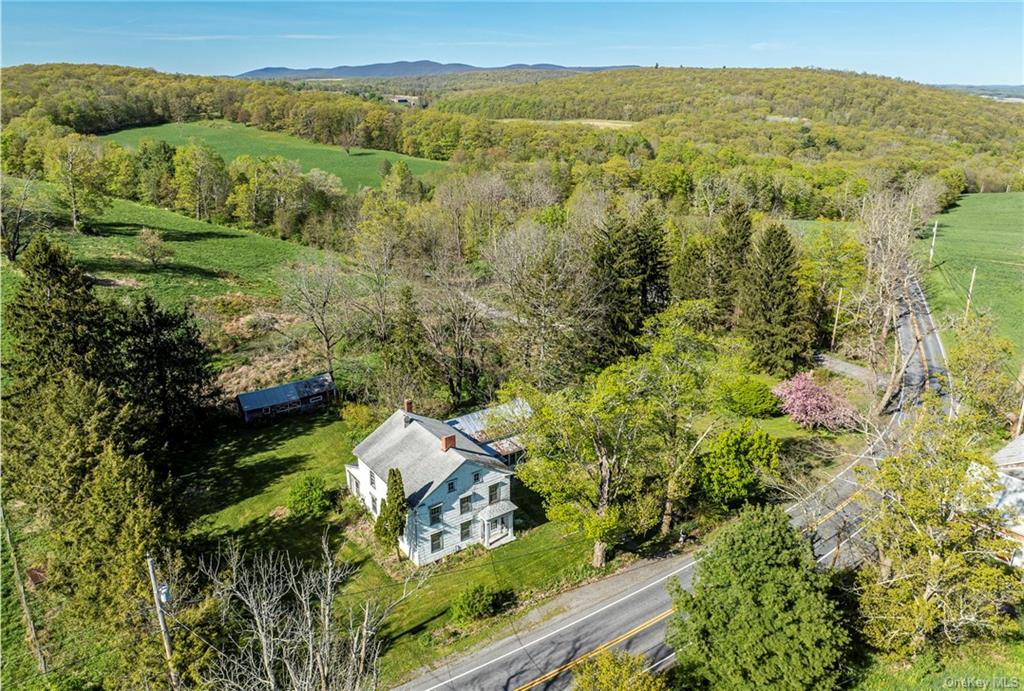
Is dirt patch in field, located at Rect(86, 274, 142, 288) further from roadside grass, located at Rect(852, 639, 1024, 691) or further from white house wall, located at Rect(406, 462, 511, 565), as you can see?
roadside grass, located at Rect(852, 639, 1024, 691)

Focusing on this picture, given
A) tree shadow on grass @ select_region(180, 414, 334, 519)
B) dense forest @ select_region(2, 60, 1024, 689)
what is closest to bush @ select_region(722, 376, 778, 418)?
dense forest @ select_region(2, 60, 1024, 689)

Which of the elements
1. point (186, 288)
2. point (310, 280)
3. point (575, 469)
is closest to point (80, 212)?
point (186, 288)

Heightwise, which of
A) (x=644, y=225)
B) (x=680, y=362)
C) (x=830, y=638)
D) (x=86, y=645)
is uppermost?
(x=644, y=225)

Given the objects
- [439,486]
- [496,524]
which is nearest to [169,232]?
[439,486]

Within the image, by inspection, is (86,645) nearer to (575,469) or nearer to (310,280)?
(575,469)

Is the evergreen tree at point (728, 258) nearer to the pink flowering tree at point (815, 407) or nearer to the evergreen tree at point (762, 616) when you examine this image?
the pink flowering tree at point (815, 407)

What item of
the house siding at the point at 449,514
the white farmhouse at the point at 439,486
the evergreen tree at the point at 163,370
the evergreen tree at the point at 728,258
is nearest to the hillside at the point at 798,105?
the evergreen tree at the point at 728,258

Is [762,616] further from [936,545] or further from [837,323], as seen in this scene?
[837,323]

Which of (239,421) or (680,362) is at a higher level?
(680,362)
